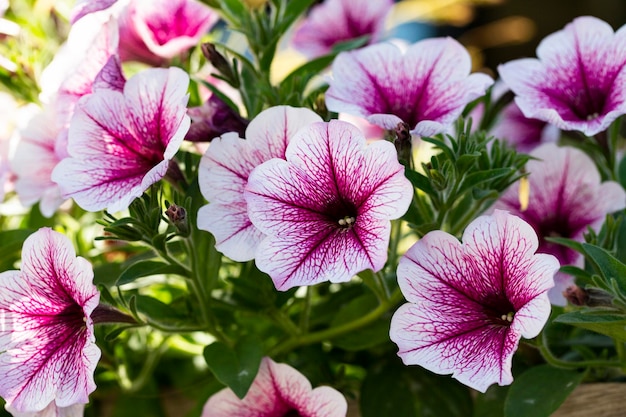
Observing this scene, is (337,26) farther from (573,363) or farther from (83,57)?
(573,363)

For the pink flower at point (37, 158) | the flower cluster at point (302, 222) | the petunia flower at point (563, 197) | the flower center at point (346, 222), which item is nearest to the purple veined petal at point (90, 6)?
the flower cluster at point (302, 222)

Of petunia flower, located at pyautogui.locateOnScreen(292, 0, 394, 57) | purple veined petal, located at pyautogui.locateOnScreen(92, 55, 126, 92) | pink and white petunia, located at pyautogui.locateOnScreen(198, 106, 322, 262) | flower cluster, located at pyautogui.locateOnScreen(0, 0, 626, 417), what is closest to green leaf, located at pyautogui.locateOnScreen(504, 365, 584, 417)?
flower cluster, located at pyautogui.locateOnScreen(0, 0, 626, 417)

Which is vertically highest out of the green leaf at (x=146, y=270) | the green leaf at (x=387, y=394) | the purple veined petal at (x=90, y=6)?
the purple veined petal at (x=90, y=6)

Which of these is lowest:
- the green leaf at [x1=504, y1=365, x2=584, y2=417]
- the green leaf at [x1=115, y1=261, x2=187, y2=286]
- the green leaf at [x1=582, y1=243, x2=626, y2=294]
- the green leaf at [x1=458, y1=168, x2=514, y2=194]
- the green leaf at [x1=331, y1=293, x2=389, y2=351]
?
the green leaf at [x1=331, y1=293, x2=389, y2=351]

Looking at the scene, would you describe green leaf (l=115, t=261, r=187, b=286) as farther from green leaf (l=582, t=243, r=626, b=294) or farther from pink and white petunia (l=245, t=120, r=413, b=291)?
green leaf (l=582, t=243, r=626, b=294)

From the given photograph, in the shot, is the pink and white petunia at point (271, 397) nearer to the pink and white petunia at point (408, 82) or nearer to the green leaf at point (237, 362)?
the green leaf at point (237, 362)

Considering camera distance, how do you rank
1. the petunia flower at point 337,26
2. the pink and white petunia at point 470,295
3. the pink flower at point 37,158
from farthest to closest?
the petunia flower at point 337,26 → the pink flower at point 37,158 → the pink and white petunia at point 470,295

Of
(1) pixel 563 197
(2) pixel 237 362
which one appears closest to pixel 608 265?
(1) pixel 563 197
